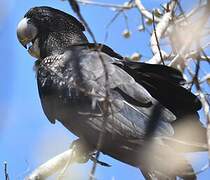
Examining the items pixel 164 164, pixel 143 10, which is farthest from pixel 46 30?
pixel 164 164

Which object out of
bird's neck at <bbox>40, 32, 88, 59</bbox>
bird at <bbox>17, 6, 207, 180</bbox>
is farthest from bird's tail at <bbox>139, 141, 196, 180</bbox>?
bird's neck at <bbox>40, 32, 88, 59</bbox>

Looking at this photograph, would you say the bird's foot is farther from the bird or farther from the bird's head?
the bird's head

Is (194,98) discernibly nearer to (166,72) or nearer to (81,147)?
(166,72)

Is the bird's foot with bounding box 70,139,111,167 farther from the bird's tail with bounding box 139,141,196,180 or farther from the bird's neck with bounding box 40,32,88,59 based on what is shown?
the bird's neck with bounding box 40,32,88,59

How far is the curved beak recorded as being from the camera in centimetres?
496

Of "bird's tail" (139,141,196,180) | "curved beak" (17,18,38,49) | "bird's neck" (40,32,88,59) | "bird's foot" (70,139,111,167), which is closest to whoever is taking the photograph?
"bird's tail" (139,141,196,180)

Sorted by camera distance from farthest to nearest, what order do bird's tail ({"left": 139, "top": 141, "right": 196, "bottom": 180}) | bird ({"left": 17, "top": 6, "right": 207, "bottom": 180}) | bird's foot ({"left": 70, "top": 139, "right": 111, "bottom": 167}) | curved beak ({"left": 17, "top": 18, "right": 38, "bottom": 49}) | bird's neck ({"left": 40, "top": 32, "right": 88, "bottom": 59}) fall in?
curved beak ({"left": 17, "top": 18, "right": 38, "bottom": 49})
bird's neck ({"left": 40, "top": 32, "right": 88, "bottom": 59})
bird's foot ({"left": 70, "top": 139, "right": 111, "bottom": 167})
bird ({"left": 17, "top": 6, "right": 207, "bottom": 180})
bird's tail ({"left": 139, "top": 141, "right": 196, "bottom": 180})

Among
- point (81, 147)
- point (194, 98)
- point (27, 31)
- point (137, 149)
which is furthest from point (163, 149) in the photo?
point (27, 31)

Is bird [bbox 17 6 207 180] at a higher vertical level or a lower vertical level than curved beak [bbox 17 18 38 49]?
lower

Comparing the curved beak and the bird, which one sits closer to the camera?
the bird

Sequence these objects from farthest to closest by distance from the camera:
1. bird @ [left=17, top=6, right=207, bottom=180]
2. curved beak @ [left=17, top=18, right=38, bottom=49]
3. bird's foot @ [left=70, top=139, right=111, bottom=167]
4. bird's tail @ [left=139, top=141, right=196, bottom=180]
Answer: curved beak @ [left=17, top=18, right=38, bottom=49] → bird's foot @ [left=70, top=139, right=111, bottom=167] → bird @ [left=17, top=6, right=207, bottom=180] → bird's tail @ [left=139, top=141, right=196, bottom=180]

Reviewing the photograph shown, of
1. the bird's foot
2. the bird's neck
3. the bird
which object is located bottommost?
the bird's foot

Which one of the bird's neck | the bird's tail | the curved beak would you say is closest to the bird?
the bird's tail

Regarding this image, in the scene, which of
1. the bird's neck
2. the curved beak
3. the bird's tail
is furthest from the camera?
the curved beak
